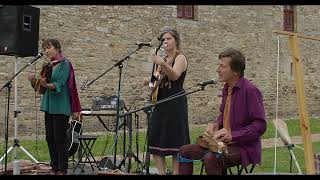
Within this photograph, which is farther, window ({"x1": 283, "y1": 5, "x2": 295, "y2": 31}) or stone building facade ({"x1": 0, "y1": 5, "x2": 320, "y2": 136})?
window ({"x1": 283, "y1": 5, "x2": 295, "y2": 31})

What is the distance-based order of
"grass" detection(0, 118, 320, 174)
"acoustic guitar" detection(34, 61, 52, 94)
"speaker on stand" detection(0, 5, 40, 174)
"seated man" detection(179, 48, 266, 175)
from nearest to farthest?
"seated man" detection(179, 48, 266, 175), "acoustic guitar" detection(34, 61, 52, 94), "speaker on stand" detection(0, 5, 40, 174), "grass" detection(0, 118, 320, 174)

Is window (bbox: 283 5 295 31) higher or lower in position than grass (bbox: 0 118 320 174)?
higher

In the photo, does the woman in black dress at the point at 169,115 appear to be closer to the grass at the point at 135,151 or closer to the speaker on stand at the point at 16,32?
the grass at the point at 135,151

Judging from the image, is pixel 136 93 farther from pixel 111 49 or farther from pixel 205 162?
pixel 205 162

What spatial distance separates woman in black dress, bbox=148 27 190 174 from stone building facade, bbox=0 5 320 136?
5.62m

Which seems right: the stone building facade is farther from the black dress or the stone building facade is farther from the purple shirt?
the purple shirt

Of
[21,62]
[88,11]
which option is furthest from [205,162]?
[88,11]

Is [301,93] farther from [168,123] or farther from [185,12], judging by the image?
[185,12]

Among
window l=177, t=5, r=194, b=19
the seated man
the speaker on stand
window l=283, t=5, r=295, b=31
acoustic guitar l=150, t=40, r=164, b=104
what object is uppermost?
window l=283, t=5, r=295, b=31

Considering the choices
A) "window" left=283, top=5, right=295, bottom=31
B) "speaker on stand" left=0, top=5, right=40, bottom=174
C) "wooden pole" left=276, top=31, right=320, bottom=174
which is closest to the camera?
"wooden pole" left=276, top=31, right=320, bottom=174

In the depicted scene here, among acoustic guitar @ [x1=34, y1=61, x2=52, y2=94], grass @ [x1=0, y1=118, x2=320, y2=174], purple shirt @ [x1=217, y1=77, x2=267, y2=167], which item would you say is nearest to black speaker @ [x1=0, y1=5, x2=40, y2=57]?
acoustic guitar @ [x1=34, y1=61, x2=52, y2=94]

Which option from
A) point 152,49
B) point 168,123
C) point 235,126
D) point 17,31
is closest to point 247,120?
point 235,126

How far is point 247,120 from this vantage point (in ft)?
15.6

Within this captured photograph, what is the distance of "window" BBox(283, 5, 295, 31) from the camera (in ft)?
65.8
